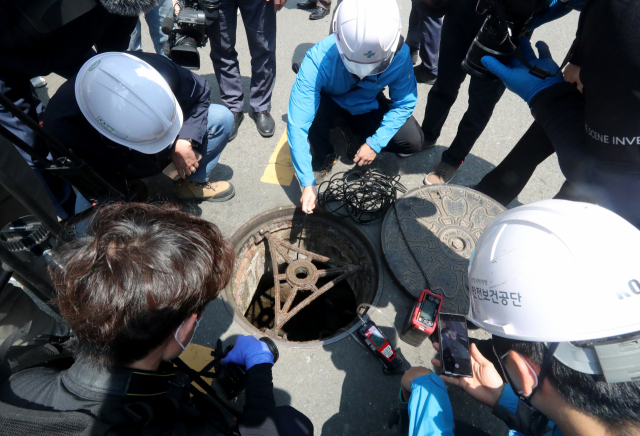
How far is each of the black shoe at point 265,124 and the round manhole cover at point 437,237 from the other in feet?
5.01

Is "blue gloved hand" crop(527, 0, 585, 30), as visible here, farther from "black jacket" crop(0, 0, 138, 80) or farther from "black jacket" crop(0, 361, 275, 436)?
"black jacket" crop(0, 0, 138, 80)

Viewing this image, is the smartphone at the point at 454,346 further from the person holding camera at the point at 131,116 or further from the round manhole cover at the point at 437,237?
the person holding camera at the point at 131,116

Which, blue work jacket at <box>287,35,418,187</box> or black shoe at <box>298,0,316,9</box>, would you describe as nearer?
blue work jacket at <box>287,35,418,187</box>

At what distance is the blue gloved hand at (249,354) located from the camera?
6.14ft

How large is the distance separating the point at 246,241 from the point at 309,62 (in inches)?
60.3

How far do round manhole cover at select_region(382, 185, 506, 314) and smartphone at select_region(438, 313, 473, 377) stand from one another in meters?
0.51

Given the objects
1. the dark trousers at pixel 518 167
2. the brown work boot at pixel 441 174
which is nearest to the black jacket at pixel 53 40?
the brown work boot at pixel 441 174

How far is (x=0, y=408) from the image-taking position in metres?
0.88

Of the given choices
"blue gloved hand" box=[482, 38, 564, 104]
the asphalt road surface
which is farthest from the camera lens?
"blue gloved hand" box=[482, 38, 564, 104]

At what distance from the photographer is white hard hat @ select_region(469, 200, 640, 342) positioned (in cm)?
119

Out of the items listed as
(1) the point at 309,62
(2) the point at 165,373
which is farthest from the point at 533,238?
(1) the point at 309,62

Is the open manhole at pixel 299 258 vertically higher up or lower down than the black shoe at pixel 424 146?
lower down

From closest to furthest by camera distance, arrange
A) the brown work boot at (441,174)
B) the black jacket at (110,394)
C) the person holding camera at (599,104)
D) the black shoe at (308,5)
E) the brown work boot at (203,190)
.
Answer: the black jacket at (110,394) < the person holding camera at (599,104) < the brown work boot at (203,190) < the brown work boot at (441,174) < the black shoe at (308,5)

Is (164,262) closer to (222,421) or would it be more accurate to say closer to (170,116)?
(222,421)
